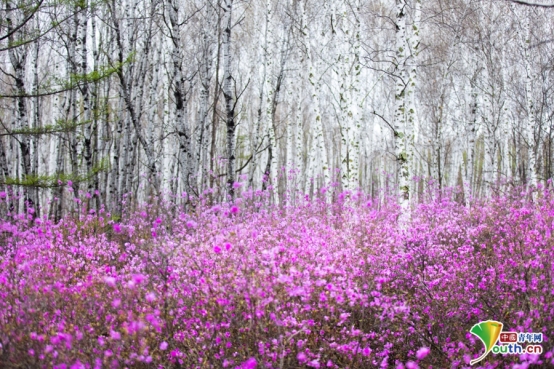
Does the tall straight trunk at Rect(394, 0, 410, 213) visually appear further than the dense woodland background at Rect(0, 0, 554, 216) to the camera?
No

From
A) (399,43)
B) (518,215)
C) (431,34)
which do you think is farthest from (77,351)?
(431,34)

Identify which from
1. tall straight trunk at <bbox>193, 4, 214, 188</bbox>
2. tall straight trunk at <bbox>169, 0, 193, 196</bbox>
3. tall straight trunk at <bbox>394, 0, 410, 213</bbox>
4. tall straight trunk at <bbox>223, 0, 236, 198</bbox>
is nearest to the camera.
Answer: tall straight trunk at <bbox>394, 0, 410, 213</bbox>

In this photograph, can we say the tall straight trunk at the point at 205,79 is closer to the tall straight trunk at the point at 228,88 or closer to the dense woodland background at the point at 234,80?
the dense woodland background at the point at 234,80

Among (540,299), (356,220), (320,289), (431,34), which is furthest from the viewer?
(431,34)

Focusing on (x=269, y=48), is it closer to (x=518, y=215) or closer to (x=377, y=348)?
(x=518, y=215)

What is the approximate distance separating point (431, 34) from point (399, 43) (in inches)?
516

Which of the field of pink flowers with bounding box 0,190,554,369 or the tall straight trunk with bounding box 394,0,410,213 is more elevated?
the tall straight trunk with bounding box 394,0,410,213

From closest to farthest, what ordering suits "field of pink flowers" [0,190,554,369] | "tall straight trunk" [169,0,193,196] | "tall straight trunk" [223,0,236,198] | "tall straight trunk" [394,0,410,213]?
"field of pink flowers" [0,190,554,369], "tall straight trunk" [394,0,410,213], "tall straight trunk" [169,0,193,196], "tall straight trunk" [223,0,236,198]

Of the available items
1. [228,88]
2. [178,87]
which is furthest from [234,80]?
[178,87]

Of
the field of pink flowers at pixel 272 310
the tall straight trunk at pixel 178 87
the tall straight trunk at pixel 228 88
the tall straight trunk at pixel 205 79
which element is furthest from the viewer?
the tall straight trunk at pixel 205 79

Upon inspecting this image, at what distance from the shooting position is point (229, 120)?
7105 mm

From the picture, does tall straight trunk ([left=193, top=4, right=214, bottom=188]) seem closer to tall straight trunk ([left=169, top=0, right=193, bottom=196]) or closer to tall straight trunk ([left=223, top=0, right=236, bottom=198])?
tall straight trunk ([left=169, top=0, right=193, bottom=196])

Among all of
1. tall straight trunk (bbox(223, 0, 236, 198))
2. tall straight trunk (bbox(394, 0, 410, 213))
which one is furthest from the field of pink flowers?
tall straight trunk (bbox(223, 0, 236, 198))

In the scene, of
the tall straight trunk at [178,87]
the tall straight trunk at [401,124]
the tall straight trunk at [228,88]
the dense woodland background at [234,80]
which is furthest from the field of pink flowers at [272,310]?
the tall straight trunk at [178,87]
